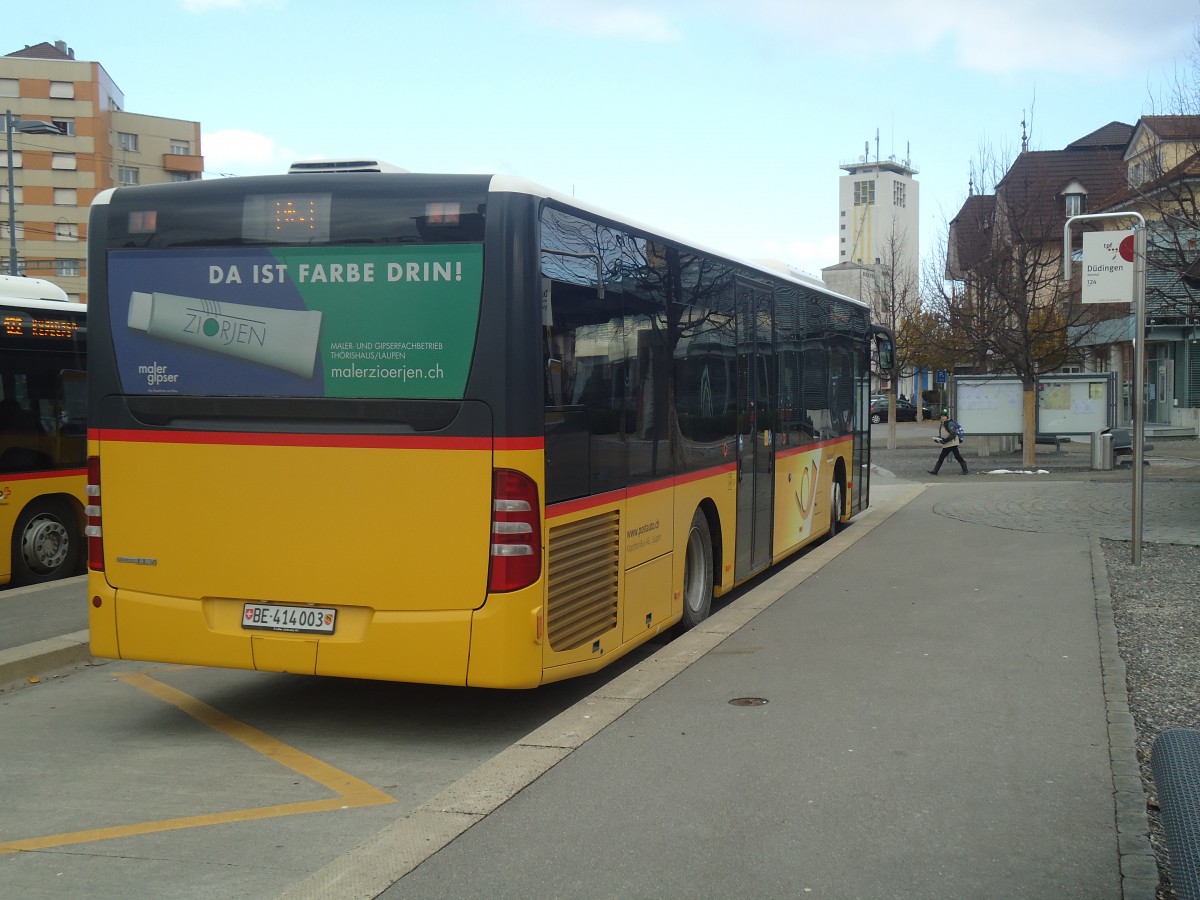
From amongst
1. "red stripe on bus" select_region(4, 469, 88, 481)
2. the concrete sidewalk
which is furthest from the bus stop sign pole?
"red stripe on bus" select_region(4, 469, 88, 481)

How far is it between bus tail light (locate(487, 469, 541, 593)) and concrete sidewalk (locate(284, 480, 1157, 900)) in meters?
0.82

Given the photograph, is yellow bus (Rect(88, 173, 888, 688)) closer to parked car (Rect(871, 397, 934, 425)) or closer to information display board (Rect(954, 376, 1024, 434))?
information display board (Rect(954, 376, 1024, 434))

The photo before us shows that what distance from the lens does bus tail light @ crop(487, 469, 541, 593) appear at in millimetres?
6492

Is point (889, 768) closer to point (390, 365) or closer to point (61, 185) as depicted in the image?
point (390, 365)

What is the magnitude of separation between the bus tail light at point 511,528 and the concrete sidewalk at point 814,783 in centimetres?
82

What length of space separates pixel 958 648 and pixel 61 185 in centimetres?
8937

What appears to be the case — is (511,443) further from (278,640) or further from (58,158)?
(58,158)

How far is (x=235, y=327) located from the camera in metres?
6.89

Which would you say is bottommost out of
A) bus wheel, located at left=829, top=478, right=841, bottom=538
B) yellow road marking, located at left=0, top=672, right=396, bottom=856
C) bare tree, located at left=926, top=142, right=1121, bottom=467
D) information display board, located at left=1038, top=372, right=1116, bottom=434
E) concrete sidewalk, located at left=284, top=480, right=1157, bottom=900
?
yellow road marking, located at left=0, top=672, right=396, bottom=856

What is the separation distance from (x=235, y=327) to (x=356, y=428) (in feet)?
2.94

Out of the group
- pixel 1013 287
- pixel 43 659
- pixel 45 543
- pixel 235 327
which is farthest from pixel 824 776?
pixel 1013 287

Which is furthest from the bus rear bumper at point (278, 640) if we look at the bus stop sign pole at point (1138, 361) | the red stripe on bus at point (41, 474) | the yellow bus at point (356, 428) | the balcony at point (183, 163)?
→ the balcony at point (183, 163)

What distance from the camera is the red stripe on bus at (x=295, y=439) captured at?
6539 millimetres

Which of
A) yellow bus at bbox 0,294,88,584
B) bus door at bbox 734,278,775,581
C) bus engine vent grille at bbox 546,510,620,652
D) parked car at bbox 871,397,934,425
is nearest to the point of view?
bus engine vent grille at bbox 546,510,620,652
